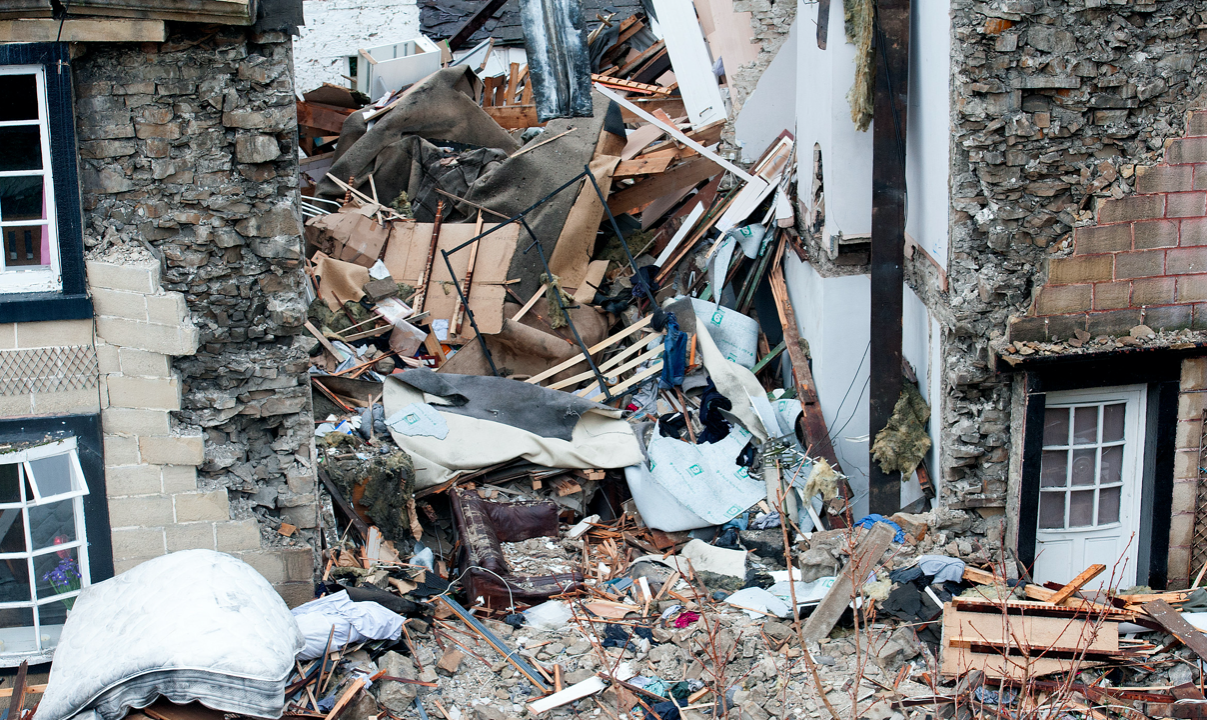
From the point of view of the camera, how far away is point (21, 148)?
6039 millimetres

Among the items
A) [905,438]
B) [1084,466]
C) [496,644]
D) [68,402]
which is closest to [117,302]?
[68,402]

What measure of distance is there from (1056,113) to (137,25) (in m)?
6.17

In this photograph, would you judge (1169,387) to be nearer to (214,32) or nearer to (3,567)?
(214,32)

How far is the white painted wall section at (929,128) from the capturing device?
7.45m

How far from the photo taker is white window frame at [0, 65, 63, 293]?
19.3ft

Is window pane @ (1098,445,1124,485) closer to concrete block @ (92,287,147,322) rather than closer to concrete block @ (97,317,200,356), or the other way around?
concrete block @ (97,317,200,356)

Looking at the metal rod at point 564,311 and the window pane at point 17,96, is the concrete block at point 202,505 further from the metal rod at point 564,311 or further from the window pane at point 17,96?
the metal rod at point 564,311

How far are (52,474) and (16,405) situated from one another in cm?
50

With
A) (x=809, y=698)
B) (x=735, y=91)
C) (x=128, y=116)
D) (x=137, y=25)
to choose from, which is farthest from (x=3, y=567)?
(x=735, y=91)

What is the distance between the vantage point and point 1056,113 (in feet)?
23.5

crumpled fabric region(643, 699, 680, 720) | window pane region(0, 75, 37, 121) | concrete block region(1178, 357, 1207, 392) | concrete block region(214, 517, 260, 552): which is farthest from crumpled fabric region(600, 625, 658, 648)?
window pane region(0, 75, 37, 121)

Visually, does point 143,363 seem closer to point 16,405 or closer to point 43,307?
point 43,307

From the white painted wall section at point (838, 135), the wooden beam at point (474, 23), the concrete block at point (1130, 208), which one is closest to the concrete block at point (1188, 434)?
the concrete block at point (1130, 208)

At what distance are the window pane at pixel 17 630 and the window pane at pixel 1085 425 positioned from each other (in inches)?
302
